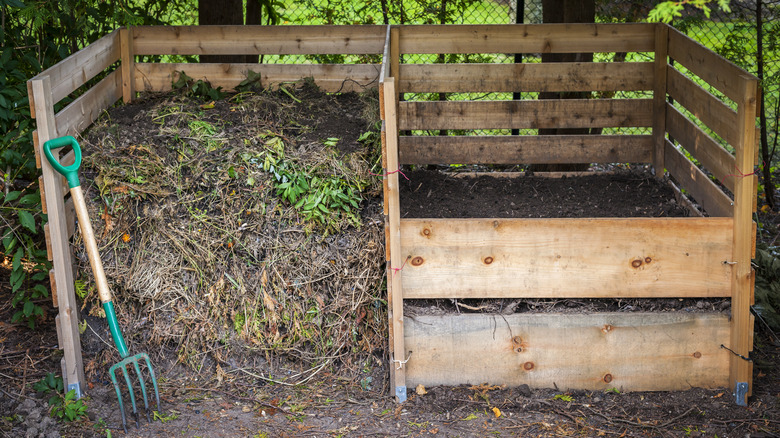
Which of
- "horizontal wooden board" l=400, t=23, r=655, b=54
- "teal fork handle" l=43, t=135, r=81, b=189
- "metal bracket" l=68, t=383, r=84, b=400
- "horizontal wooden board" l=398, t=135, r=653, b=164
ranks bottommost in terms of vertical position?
"metal bracket" l=68, t=383, r=84, b=400

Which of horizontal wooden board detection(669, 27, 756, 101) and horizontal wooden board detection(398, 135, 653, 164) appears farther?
horizontal wooden board detection(398, 135, 653, 164)

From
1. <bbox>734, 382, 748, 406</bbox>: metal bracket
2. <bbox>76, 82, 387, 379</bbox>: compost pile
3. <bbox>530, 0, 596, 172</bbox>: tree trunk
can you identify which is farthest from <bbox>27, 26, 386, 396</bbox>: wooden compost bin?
<bbox>734, 382, 748, 406</bbox>: metal bracket

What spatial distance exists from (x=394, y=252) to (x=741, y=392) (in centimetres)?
197

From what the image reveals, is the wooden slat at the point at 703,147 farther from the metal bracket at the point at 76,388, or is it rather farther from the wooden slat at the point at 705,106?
the metal bracket at the point at 76,388

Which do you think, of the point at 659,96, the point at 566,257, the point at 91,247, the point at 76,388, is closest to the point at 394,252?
the point at 566,257

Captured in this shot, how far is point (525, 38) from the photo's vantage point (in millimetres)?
5184

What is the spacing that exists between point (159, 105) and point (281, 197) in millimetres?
1263

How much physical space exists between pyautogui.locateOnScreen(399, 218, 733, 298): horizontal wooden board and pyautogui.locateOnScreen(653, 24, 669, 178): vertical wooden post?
65.4 inches

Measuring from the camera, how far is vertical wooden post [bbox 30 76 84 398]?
12.2 ft

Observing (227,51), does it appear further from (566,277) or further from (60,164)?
(566,277)

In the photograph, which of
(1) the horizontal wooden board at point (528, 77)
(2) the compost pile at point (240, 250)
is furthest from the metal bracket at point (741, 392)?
(1) the horizontal wooden board at point (528, 77)

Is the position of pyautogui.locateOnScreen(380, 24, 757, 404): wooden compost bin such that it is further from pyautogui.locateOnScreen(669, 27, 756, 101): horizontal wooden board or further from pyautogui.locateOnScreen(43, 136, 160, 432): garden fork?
pyautogui.locateOnScreen(43, 136, 160, 432): garden fork

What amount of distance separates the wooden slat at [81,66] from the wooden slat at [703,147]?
3.59 metres

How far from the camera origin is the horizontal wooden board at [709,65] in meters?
3.74
